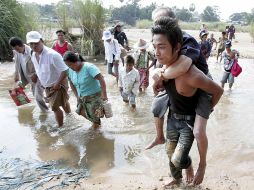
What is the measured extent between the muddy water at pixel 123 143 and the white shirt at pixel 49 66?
947mm

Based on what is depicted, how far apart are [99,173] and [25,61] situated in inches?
118

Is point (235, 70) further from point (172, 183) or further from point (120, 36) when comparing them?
point (172, 183)

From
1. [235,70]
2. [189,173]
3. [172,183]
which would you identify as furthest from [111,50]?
[189,173]

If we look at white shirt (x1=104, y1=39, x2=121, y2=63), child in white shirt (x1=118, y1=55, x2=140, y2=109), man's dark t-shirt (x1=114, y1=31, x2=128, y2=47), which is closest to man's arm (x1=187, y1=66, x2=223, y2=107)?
child in white shirt (x1=118, y1=55, x2=140, y2=109)

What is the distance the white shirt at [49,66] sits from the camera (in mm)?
5441

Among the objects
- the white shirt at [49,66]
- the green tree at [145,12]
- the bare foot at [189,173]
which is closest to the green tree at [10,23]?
the white shirt at [49,66]

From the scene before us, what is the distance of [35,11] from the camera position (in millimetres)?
15398

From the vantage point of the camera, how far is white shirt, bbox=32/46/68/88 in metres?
5.44

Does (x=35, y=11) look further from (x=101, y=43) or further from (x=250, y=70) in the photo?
(x=250, y=70)

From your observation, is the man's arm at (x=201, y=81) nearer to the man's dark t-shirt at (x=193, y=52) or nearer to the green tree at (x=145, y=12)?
the man's dark t-shirt at (x=193, y=52)

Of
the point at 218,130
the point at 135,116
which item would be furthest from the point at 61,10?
the point at 218,130

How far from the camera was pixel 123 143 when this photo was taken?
528 centimetres

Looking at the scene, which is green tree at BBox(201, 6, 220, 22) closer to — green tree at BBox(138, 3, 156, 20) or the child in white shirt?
green tree at BBox(138, 3, 156, 20)

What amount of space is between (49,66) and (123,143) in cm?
171
